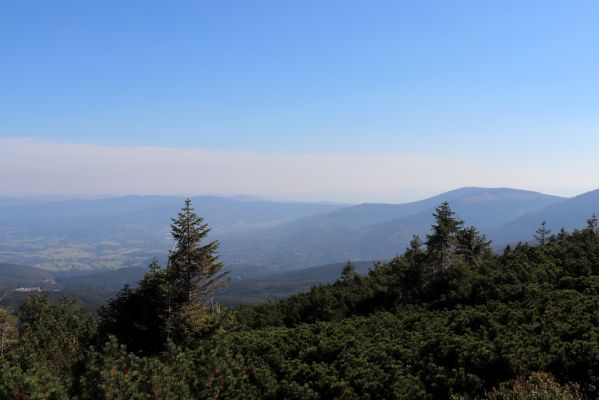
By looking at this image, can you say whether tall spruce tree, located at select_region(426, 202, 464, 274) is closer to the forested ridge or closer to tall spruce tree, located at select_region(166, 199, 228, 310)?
the forested ridge

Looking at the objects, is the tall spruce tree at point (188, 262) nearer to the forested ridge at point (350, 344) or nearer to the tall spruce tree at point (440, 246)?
the forested ridge at point (350, 344)

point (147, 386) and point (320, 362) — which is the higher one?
point (147, 386)

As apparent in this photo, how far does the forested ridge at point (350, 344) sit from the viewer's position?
13906mm

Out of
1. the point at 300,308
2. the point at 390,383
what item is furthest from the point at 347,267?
the point at 390,383

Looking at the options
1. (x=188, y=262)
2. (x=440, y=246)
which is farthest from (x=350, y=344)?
(x=440, y=246)

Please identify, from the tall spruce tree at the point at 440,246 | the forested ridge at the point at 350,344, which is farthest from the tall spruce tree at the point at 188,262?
the tall spruce tree at the point at 440,246

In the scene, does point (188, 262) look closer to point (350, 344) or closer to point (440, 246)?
point (350, 344)

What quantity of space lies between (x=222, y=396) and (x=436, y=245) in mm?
29255

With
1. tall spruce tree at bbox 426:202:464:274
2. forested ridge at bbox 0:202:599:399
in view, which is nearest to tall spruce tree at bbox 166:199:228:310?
forested ridge at bbox 0:202:599:399

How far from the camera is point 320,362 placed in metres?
18.6

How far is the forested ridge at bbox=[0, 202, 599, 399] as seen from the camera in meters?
13.9

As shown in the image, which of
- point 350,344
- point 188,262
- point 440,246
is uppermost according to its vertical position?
point 188,262

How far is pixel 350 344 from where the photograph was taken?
1992 centimetres

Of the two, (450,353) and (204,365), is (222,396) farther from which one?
(450,353)
